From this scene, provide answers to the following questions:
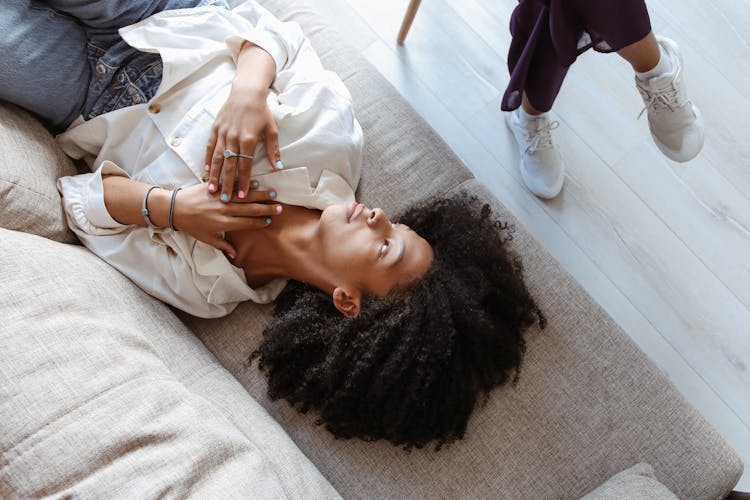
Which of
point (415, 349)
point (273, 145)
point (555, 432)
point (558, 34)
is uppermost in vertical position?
point (558, 34)

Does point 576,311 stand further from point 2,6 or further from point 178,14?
point 2,6

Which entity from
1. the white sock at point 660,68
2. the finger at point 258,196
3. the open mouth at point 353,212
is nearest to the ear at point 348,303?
the open mouth at point 353,212

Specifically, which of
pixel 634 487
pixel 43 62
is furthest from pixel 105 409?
pixel 634 487

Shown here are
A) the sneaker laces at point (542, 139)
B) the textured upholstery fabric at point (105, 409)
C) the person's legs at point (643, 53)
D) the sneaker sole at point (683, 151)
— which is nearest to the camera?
the textured upholstery fabric at point (105, 409)

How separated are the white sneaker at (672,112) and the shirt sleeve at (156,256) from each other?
109 cm

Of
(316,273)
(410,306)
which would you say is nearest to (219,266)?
(316,273)

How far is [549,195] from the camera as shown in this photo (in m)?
1.76

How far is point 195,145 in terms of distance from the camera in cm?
126

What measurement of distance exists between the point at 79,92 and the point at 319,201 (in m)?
0.60

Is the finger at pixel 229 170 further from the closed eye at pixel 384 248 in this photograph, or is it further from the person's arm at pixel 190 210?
the closed eye at pixel 384 248

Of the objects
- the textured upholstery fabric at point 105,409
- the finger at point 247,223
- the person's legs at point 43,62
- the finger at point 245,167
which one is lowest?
the textured upholstery fabric at point 105,409

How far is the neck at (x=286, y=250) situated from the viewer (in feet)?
4.01

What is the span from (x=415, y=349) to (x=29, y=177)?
2.74 ft

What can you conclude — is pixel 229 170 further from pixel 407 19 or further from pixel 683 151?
pixel 683 151
